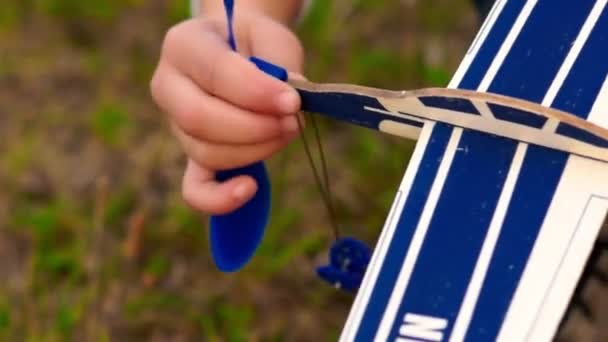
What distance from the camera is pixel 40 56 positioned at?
45.9 inches

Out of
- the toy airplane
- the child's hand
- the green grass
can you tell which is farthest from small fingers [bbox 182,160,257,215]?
the green grass

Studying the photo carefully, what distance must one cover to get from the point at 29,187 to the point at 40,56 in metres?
0.24

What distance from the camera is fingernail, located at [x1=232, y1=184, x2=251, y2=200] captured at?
46 centimetres

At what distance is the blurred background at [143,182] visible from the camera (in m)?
0.90

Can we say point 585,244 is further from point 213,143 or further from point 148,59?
point 148,59

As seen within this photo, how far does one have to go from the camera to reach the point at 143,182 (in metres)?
1.02

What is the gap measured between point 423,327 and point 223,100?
19 centimetres

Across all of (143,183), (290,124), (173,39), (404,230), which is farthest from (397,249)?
(143,183)

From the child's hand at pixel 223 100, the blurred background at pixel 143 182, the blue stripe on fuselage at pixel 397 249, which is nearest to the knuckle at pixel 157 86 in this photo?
the child's hand at pixel 223 100

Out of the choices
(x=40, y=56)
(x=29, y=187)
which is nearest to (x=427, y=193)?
(x=29, y=187)

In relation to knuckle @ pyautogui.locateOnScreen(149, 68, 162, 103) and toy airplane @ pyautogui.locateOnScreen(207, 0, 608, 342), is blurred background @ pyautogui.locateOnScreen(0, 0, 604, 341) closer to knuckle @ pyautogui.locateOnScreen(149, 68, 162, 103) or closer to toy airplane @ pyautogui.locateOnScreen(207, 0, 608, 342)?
knuckle @ pyautogui.locateOnScreen(149, 68, 162, 103)

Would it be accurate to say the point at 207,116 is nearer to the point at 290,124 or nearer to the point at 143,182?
the point at 290,124

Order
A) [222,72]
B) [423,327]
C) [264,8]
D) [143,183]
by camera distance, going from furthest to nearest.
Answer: [143,183] < [264,8] < [222,72] < [423,327]

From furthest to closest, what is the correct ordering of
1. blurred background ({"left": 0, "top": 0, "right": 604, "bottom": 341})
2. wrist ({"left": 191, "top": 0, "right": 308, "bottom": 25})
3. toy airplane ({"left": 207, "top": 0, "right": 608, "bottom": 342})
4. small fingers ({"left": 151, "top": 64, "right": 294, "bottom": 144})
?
blurred background ({"left": 0, "top": 0, "right": 604, "bottom": 341})
wrist ({"left": 191, "top": 0, "right": 308, "bottom": 25})
small fingers ({"left": 151, "top": 64, "right": 294, "bottom": 144})
toy airplane ({"left": 207, "top": 0, "right": 608, "bottom": 342})
